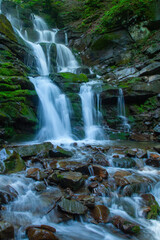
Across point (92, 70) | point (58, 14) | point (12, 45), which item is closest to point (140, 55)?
point (92, 70)

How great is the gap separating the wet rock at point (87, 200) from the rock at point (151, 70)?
10626 mm

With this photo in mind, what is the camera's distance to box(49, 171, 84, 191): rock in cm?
343

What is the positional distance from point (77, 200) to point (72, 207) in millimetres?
279

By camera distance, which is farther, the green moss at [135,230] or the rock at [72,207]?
the rock at [72,207]

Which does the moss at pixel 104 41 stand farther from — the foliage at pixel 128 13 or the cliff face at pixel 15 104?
the cliff face at pixel 15 104

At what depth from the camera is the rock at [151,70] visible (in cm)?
1080

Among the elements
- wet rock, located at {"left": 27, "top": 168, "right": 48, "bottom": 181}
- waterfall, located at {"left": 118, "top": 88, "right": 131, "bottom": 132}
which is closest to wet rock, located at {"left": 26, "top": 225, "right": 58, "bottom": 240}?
wet rock, located at {"left": 27, "top": 168, "right": 48, "bottom": 181}

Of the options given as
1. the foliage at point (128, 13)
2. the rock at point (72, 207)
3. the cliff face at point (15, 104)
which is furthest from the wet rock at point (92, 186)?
the foliage at point (128, 13)

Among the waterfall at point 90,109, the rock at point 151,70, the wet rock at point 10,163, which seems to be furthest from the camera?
the rock at point 151,70

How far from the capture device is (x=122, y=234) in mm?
2408

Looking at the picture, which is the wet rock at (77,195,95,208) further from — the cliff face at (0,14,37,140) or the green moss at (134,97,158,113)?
the green moss at (134,97,158,113)

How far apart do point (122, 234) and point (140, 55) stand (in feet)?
49.3

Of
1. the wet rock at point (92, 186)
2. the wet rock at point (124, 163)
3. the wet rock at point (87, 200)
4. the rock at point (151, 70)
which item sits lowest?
the wet rock at point (87, 200)

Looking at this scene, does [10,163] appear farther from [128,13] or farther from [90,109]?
[128,13]
